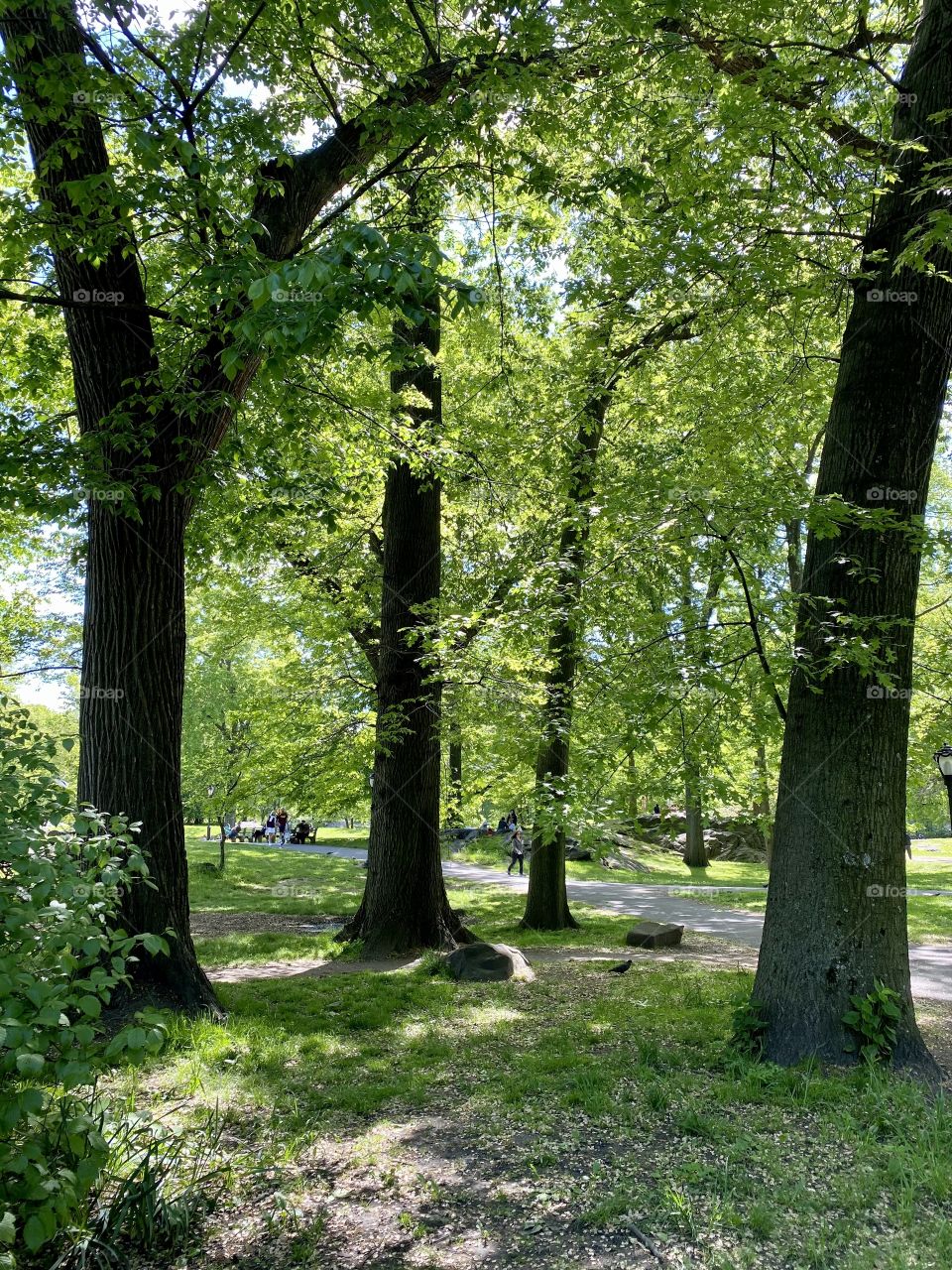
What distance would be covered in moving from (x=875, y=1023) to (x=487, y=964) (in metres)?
4.10

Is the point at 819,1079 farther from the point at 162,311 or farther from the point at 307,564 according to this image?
the point at 307,564

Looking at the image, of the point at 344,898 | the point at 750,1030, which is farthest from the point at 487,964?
the point at 344,898

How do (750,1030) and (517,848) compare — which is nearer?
(750,1030)

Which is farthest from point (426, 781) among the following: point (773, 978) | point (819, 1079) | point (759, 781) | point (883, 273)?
point (883, 273)

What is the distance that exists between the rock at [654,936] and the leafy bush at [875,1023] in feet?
20.8

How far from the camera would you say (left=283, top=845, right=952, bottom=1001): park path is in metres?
9.81

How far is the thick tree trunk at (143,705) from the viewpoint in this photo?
6016 millimetres

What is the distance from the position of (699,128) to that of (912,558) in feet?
12.1

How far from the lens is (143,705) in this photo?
20.3 ft

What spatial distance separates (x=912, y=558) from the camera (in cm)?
594

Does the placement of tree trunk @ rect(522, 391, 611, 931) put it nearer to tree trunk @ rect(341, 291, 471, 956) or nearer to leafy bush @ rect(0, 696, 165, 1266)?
tree trunk @ rect(341, 291, 471, 956)

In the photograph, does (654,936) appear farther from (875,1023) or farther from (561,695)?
(875,1023)

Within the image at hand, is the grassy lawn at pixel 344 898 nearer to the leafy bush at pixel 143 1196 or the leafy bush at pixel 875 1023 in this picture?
the leafy bush at pixel 875 1023

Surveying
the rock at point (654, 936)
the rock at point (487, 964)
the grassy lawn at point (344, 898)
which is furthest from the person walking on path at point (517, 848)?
the rock at point (487, 964)
